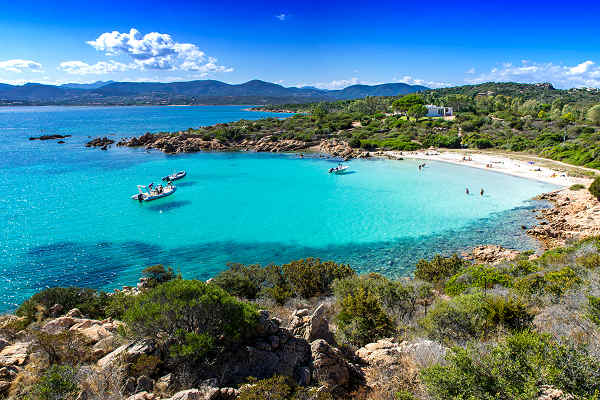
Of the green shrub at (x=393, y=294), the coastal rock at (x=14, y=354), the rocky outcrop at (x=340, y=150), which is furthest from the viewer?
the rocky outcrop at (x=340, y=150)

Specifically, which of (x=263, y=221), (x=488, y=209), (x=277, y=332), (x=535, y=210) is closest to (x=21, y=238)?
(x=263, y=221)

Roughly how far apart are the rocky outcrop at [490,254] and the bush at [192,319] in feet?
56.3

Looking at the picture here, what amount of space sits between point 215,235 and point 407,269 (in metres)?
14.1

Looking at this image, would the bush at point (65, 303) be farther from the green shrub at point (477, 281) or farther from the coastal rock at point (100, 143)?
the coastal rock at point (100, 143)

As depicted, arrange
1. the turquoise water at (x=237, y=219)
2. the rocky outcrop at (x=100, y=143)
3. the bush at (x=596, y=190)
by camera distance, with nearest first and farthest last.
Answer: the turquoise water at (x=237, y=219) → the bush at (x=596, y=190) → the rocky outcrop at (x=100, y=143)

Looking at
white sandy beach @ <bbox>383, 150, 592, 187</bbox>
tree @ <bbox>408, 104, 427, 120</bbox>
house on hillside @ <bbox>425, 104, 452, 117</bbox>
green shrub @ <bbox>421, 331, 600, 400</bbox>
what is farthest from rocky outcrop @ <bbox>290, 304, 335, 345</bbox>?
house on hillside @ <bbox>425, 104, 452, 117</bbox>

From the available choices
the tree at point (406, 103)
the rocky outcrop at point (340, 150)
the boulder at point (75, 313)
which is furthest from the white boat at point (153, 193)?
the tree at point (406, 103)

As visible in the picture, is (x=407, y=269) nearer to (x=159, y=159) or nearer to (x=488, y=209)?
(x=488, y=209)

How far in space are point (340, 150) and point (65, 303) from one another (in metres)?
52.5

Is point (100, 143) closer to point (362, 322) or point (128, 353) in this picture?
point (128, 353)

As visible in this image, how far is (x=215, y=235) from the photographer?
2392 cm

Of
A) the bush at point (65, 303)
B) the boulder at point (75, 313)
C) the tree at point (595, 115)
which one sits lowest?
the bush at point (65, 303)

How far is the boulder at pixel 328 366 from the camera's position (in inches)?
245

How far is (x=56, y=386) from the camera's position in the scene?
18.1ft
